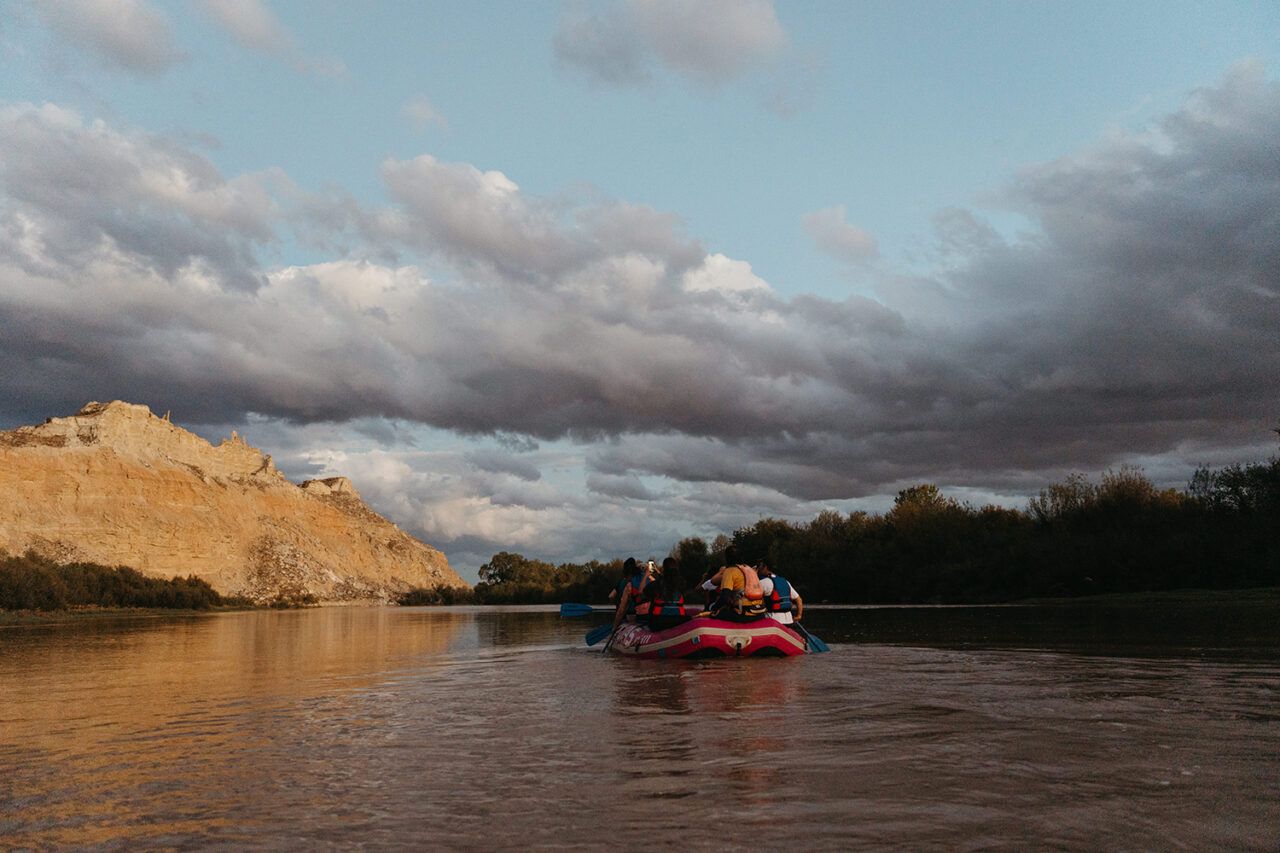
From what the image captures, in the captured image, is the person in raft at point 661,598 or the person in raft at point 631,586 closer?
the person in raft at point 661,598

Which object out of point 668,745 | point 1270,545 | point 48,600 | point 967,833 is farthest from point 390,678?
point 48,600

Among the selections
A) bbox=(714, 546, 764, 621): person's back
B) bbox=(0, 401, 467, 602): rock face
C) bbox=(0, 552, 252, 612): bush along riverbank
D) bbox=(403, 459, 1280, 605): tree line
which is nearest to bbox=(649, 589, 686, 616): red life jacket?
bbox=(714, 546, 764, 621): person's back

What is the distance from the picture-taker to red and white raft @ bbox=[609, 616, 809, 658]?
17.8 m

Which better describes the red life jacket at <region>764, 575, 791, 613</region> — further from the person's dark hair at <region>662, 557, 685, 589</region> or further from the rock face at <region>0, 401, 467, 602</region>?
the rock face at <region>0, 401, 467, 602</region>

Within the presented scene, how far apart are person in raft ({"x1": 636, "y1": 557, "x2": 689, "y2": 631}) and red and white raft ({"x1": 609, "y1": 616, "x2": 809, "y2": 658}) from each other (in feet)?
1.60

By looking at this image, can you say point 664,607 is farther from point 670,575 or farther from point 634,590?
point 634,590

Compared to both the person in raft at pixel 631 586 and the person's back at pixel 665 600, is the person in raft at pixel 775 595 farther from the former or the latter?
the person in raft at pixel 631 586

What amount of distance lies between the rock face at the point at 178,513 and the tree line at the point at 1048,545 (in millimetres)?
68211

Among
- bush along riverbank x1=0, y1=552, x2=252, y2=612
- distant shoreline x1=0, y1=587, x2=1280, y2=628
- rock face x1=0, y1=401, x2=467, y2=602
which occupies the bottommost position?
distant shoreline x1=0, y1=587, x2=1280, y2=628

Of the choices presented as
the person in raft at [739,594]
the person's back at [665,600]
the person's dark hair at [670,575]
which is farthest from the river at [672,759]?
the person's dark hair at [670,575]

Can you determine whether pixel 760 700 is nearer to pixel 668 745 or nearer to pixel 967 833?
pixel 668 745

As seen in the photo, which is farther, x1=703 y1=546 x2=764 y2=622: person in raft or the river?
x1=703 y1=546 x2=764 y2=622: person in raft

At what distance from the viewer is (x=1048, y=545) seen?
59.5m

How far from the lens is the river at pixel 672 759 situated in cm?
528
